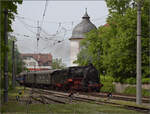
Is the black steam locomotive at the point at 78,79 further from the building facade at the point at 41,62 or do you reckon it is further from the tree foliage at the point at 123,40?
the building facade at the point at 41,62

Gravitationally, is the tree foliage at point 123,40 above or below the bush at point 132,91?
above

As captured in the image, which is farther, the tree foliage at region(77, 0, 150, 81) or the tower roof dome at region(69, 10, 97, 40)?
the tower roof dome at region(69, 10, 97, 40)

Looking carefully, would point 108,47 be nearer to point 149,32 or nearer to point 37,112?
point 149,32

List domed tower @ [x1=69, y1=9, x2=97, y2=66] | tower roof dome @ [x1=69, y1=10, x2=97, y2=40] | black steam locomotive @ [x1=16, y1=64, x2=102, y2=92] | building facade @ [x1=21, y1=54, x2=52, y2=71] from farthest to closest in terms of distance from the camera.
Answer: building facade @ [x1=21, y1=54, x2=52, y2=71] < domed tower @ [x1=69, y1=9, x2=97, y2=66] < tower roof dome @ [x1=69, y1=10, x2=97, y2=40] < black steam locomotive @ [x1=16, y1=64, x2=102, y2=92]

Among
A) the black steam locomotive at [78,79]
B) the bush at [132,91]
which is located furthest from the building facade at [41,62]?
the bush at [132,91]

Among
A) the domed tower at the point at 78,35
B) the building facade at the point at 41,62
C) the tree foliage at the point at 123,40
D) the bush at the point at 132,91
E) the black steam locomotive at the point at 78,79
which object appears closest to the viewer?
the bush at the point at 132,91

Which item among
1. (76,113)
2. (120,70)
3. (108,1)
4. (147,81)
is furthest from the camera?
(108,1)

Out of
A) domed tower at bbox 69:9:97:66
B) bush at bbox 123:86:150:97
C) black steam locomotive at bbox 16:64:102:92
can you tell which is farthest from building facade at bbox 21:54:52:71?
bush at bbox 123:86:150:97

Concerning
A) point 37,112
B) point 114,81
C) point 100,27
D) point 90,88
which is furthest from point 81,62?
point 37,112

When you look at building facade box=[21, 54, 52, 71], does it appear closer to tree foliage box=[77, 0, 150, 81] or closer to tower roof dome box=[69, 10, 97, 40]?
tower roof dome box=[69, 10, 97, 40]

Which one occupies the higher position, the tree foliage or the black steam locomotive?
the tree foliage

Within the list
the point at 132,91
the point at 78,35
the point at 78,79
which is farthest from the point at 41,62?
the point at 132,91

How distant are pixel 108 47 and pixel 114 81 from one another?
4.72 meters

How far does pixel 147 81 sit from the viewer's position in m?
35.8
